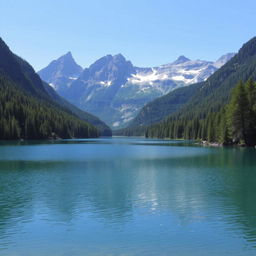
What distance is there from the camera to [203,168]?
6575 centimetres

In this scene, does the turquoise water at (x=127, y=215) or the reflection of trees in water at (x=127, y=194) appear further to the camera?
the reflection of trees in water at (x=127, y=194)

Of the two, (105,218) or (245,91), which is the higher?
(245,91)

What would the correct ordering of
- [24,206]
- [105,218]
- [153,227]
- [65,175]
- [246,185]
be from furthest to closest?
1. [65,175]
2. [246,185]
3. [24,206]
4. [105,218]
5. [153,227]

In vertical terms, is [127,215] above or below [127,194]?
below

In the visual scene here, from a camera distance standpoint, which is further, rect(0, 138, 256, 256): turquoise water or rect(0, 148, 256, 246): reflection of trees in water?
rect(0, 148, 256, 246): reflection of trees in water

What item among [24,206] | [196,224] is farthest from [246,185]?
[24,206]

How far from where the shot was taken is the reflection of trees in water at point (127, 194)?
30.5m

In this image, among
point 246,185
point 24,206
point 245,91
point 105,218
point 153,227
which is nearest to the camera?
point 153,227

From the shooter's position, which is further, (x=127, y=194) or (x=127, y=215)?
(x=127, y=194)

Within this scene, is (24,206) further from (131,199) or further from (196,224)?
(196,224)

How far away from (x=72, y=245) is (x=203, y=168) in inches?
1841

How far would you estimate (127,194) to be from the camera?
1575 inches

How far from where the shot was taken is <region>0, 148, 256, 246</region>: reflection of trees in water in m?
30.5

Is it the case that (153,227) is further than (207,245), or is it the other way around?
(153,227)
